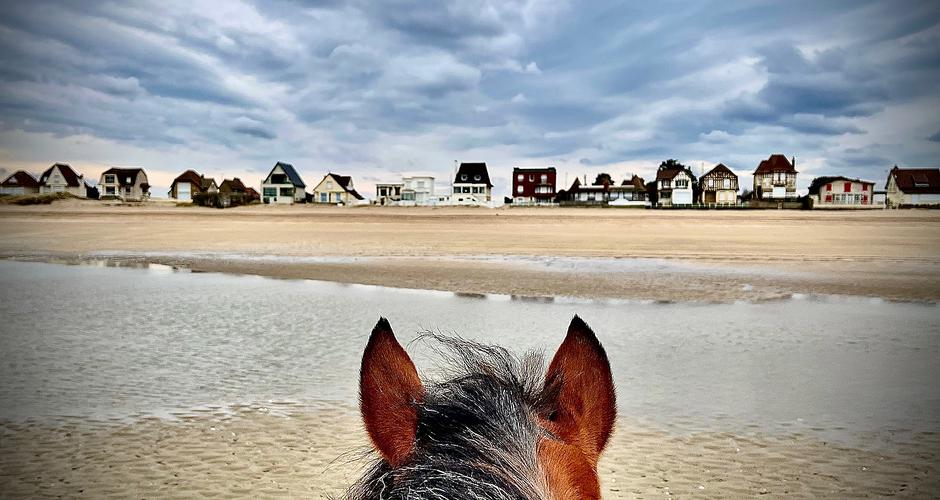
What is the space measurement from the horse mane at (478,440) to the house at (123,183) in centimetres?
8494

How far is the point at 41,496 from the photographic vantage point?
340cm

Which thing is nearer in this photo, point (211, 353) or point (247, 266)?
point (211, 353)

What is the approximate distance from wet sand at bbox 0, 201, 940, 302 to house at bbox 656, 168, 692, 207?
30.1 metres

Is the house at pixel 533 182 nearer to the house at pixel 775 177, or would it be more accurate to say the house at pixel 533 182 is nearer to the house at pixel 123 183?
the house at pixel 775 177

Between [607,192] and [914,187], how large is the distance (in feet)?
115

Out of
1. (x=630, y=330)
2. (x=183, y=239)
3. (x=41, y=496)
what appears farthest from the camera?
(x=183, y=239)

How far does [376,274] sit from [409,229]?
17.6 m

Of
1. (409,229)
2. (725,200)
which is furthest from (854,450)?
(725,200)

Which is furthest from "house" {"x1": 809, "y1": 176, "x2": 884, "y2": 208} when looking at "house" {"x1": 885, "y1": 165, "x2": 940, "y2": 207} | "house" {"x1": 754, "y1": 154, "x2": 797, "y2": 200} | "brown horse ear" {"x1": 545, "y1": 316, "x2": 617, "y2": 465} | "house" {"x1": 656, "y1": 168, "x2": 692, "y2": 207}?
"brown horse ear" {"x1": 545, "y1": 316, "x2": 617, "y2": 465}

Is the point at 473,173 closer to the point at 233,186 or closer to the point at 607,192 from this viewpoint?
the point at 607,192

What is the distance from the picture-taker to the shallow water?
5133 millimetres

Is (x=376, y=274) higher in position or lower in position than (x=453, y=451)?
lower

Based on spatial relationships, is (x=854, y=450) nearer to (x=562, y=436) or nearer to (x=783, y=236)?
(x=562, y=436)

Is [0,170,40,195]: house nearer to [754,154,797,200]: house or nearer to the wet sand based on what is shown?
the wet sand
